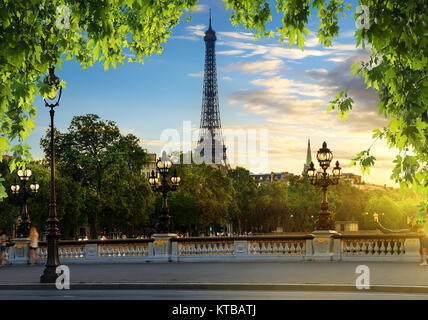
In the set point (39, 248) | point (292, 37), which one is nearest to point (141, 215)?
point (39, 248)

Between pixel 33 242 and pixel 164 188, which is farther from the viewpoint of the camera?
pixel 164 188

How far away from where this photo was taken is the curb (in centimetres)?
1731

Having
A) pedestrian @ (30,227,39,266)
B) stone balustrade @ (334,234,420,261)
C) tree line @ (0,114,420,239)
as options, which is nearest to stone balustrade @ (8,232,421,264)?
stone balustrade @ (334,234,420,261)

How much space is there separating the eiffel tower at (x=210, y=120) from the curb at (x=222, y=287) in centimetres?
13171

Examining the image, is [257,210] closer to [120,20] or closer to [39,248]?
[39,248]

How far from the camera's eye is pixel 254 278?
2084 centimetres

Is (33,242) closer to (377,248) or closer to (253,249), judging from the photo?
(253,249)

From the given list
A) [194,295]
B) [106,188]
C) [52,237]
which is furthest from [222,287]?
[106,188]

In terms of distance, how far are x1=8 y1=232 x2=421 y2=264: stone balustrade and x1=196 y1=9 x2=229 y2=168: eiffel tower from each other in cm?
11883

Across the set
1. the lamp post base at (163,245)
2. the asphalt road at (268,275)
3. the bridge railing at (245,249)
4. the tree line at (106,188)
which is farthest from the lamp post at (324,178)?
the tree line at (106,188)

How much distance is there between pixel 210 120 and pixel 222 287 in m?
141

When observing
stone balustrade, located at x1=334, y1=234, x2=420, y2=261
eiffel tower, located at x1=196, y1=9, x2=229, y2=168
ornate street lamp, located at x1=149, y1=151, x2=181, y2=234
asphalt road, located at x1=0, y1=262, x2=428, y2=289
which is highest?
eiffel tower, located at x1=196, y1=9, x2=229, y2=168

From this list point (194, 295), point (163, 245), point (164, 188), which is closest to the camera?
point (194, 295)

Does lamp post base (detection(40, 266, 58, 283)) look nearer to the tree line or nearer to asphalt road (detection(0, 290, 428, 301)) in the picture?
asphalt road (detection(0, 290, 428, 301))
